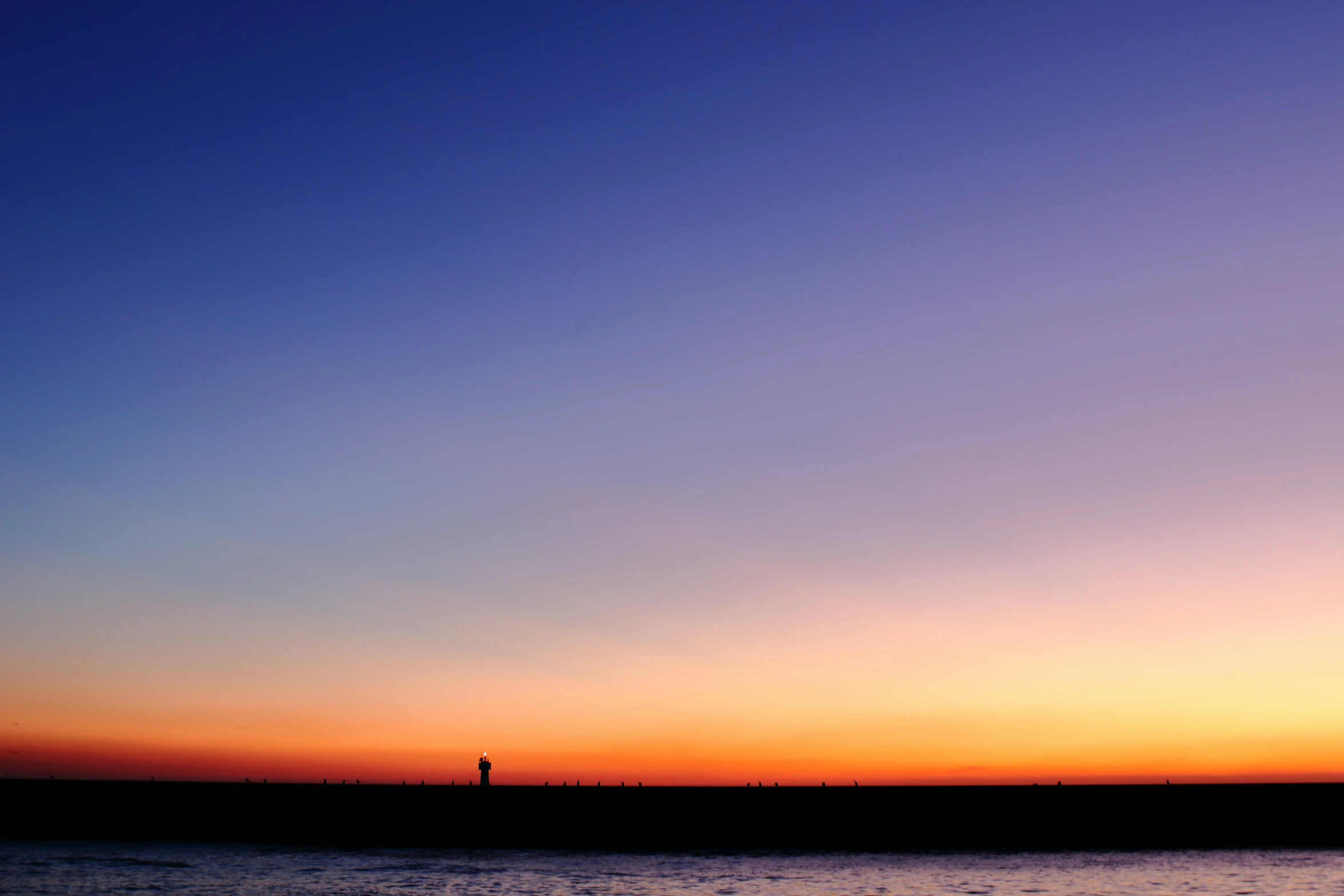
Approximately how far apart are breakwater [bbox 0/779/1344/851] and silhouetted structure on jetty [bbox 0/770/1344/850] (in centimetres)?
14

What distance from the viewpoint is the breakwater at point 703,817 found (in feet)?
253

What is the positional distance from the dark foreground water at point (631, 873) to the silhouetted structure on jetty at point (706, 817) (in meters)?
10.2

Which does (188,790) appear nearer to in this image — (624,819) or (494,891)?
(624,819)

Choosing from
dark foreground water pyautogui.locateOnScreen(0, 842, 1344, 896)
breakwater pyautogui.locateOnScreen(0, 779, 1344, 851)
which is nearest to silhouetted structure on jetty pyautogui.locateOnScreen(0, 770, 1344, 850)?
breakwater pyautogui.locateOnScreen(0, 779, 1344, 851)

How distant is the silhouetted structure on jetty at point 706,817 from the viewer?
77125mm

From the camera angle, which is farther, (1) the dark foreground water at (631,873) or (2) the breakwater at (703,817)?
(2) the breakwater at (703,817)

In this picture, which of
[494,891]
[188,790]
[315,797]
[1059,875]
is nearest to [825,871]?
[1059,875]

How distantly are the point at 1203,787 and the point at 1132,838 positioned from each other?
11.2 meters

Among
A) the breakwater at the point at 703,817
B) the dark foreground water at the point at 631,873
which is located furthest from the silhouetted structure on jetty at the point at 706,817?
the dark foreground water at the point at 631,873

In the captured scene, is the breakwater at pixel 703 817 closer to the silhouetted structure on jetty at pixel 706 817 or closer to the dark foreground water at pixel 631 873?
the silhouetted structure on jetty at pixel 706 817

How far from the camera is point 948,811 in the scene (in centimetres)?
8169

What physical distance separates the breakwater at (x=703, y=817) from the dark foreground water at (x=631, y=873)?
988 cm

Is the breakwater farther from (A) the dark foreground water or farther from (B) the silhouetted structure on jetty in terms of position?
(A) the dark foreground water

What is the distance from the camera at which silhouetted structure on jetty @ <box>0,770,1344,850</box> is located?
77.1 metres
